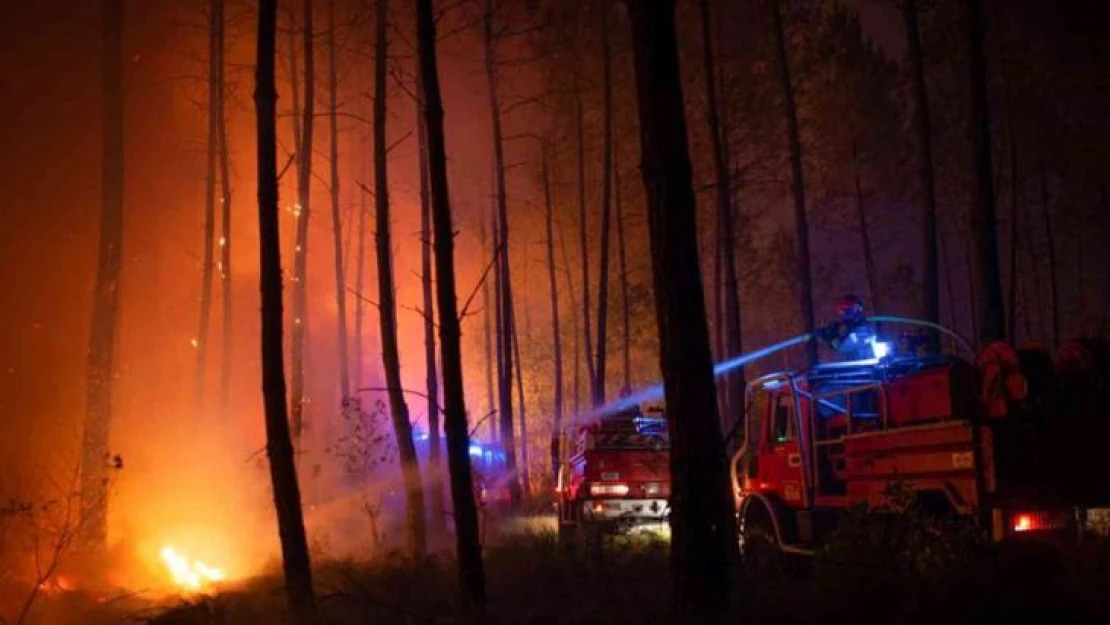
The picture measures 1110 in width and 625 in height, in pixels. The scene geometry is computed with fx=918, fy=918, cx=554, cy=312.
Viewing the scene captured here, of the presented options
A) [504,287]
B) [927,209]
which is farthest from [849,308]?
[504,287]

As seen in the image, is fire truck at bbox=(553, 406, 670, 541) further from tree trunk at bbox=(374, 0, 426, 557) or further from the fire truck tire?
the fire truck tire

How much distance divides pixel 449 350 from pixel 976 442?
4630 mm

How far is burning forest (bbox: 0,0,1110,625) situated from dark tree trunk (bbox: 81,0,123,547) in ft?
0.20

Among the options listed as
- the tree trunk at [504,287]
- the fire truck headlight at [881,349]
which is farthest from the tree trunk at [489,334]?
the fire truck headlight at [881,349]

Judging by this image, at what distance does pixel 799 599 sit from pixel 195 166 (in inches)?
1113

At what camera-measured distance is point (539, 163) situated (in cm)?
2861

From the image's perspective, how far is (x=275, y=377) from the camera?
959 cm

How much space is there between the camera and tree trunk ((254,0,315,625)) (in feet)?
31.0

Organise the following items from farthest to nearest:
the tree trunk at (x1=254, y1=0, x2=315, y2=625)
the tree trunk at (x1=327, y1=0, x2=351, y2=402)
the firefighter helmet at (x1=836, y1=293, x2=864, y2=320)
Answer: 1. the tree trunk at (x1=327, y1=0, x2=351, y2=402)
2. the firefighter helmet at (x1=836, y1=293, x2=864, y2=320)
3. the tree trunk at (x1=254, y1=0, x2=315, y2=625)

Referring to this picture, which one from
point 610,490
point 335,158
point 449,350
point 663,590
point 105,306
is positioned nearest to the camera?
point 663,590

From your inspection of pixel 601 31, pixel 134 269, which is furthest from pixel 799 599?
pixel 134 269

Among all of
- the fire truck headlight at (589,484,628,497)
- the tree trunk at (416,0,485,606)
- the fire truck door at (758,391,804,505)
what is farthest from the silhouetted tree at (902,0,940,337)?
the tree trunk at (416,0,485,606)

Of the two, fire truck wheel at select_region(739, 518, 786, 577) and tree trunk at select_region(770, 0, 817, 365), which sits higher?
tree trunk at select_region(770, 0, 817, 365)

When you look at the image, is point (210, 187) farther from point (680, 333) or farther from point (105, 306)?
point (680, 333)
